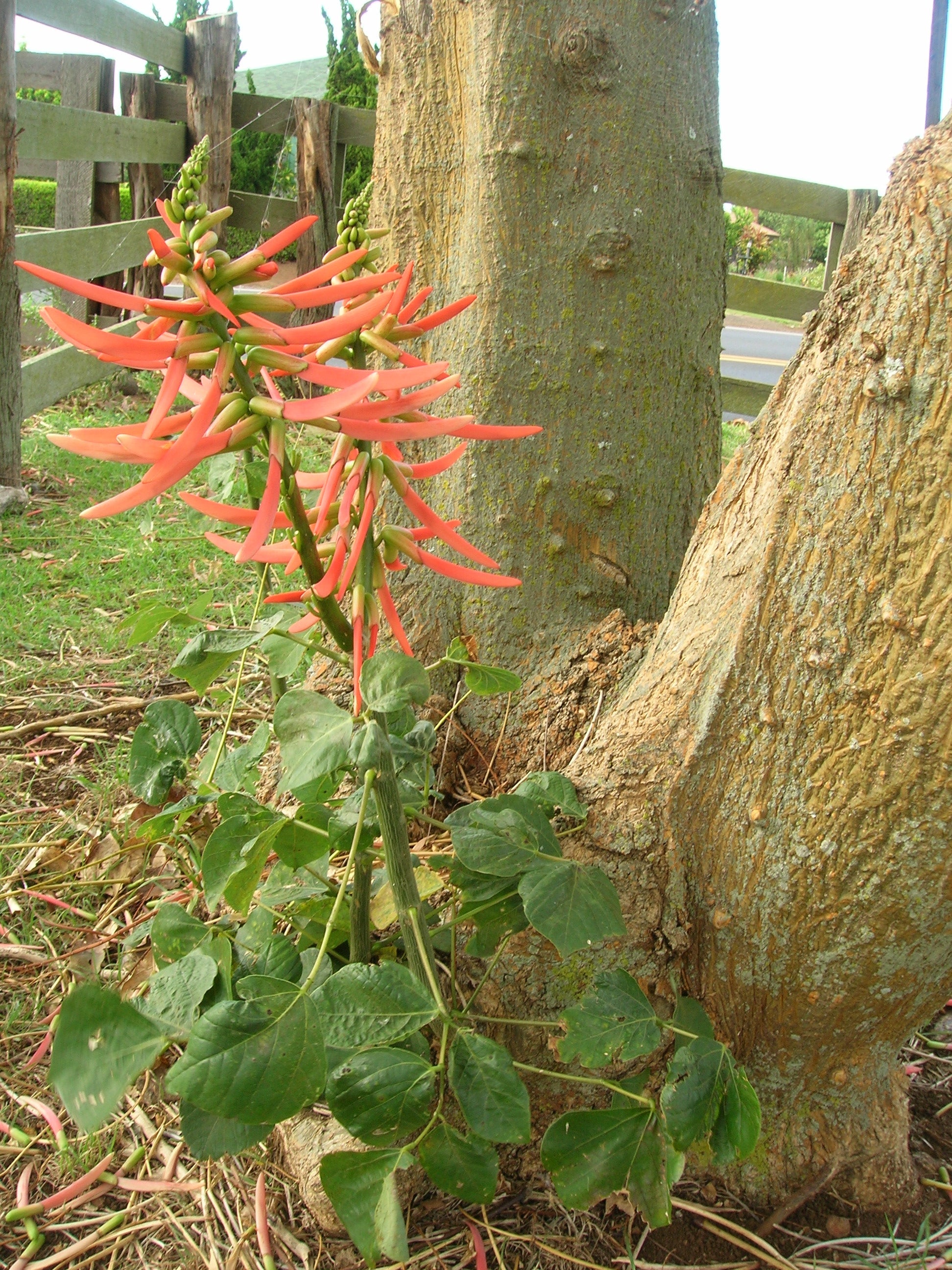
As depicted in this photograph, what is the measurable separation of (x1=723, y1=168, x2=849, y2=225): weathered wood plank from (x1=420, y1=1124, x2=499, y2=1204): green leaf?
4.43 metres

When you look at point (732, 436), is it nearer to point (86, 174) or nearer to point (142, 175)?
point (142, 175)

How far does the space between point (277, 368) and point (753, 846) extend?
0.72m

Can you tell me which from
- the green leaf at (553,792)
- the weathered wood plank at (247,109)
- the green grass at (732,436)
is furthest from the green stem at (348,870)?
the weathered wood plank at (247,109)

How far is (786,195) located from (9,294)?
3392mm

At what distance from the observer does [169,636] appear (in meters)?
2.37

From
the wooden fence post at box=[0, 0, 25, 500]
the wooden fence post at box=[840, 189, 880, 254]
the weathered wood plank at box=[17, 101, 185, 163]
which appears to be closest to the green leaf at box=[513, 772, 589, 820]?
the wooden fence post at box=[0, 0, 25, 500]

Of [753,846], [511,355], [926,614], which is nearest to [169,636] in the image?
[511,355]

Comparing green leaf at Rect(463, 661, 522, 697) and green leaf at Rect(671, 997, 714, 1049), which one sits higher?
green leaf at Rect(463, 661, 522, 697)

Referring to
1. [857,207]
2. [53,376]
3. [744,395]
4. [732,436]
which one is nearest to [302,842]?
[53,376]

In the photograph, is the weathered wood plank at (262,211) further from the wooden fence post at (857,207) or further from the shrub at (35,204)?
the shrub at (35,204)

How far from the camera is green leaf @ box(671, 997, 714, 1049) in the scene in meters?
0.99

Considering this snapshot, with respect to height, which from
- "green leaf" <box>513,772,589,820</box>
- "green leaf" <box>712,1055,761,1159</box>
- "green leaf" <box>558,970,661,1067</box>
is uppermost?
"green leaf" <box>513,772,589,820</box>

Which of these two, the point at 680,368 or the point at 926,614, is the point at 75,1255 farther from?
the point at 680,368

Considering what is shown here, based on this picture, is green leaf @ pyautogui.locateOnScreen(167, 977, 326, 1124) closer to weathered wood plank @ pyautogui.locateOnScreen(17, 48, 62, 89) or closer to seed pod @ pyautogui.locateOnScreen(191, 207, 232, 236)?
seed pod @ pyautogui.locateOnScreen(191, 207, 232, 236)
